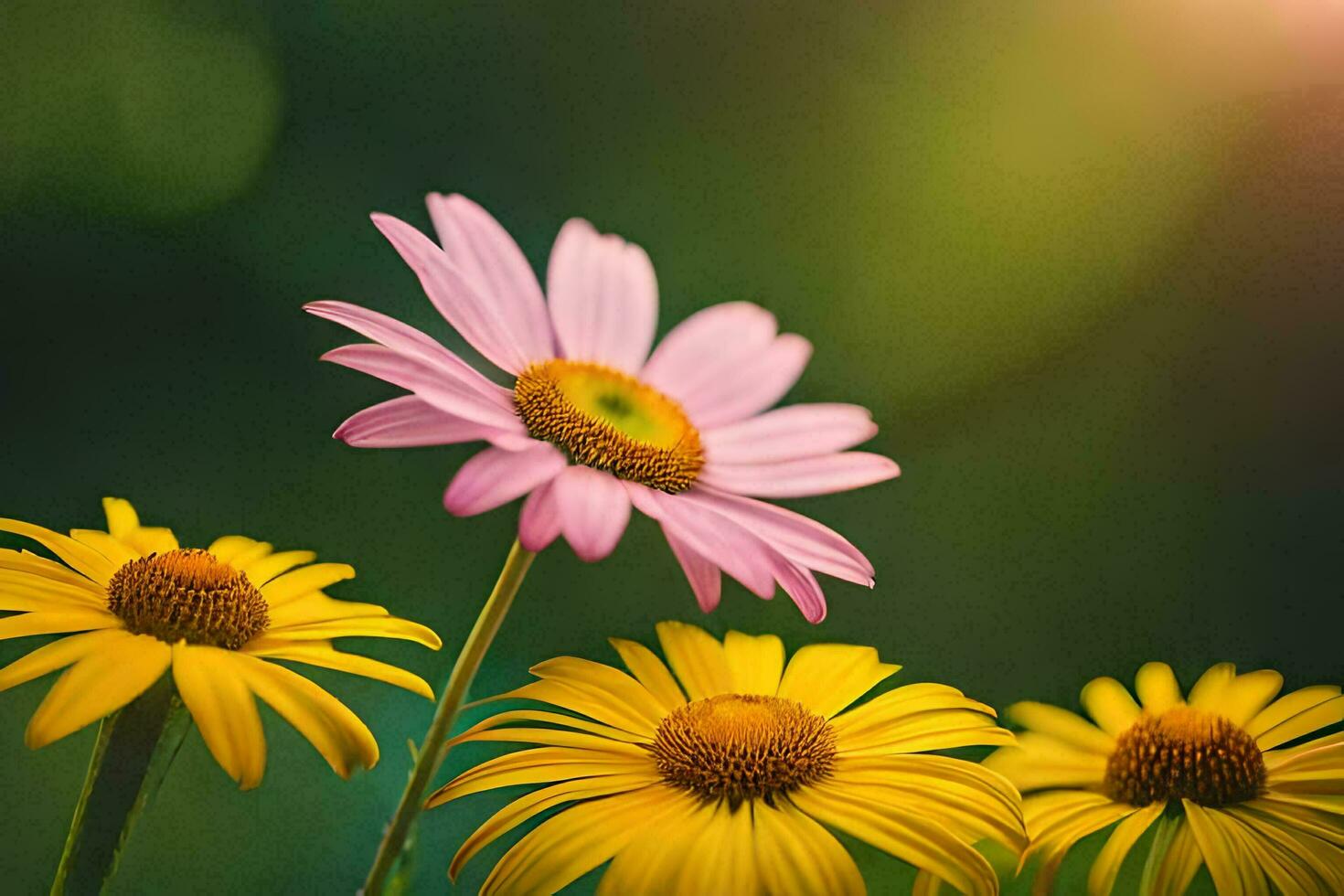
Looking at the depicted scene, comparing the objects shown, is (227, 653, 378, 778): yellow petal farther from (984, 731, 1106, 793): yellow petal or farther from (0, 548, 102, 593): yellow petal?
(984, 731, 1106, 793): yellow petal

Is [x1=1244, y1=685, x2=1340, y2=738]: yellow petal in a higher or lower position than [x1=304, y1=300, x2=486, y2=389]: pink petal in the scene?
higher

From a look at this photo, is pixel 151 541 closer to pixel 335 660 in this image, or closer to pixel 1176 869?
pixel 335 660

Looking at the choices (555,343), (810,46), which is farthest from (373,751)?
(810,46)

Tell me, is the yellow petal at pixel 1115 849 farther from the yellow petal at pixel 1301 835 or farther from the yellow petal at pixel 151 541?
the yellow petal at pixel 151 541

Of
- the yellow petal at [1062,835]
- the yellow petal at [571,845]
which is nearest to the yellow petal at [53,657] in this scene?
the yellow petal at [571,845]

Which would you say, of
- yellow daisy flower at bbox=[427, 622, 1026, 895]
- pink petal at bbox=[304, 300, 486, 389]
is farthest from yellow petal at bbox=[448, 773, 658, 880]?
pink petal at bbox=[304, 300, 486, 389]

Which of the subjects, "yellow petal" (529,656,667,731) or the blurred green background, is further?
the blurred green background

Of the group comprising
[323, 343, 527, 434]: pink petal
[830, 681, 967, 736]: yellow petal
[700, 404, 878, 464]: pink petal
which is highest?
[700, 404, 878, 464]: pink petal

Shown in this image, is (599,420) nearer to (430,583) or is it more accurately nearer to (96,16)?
(430,583)
